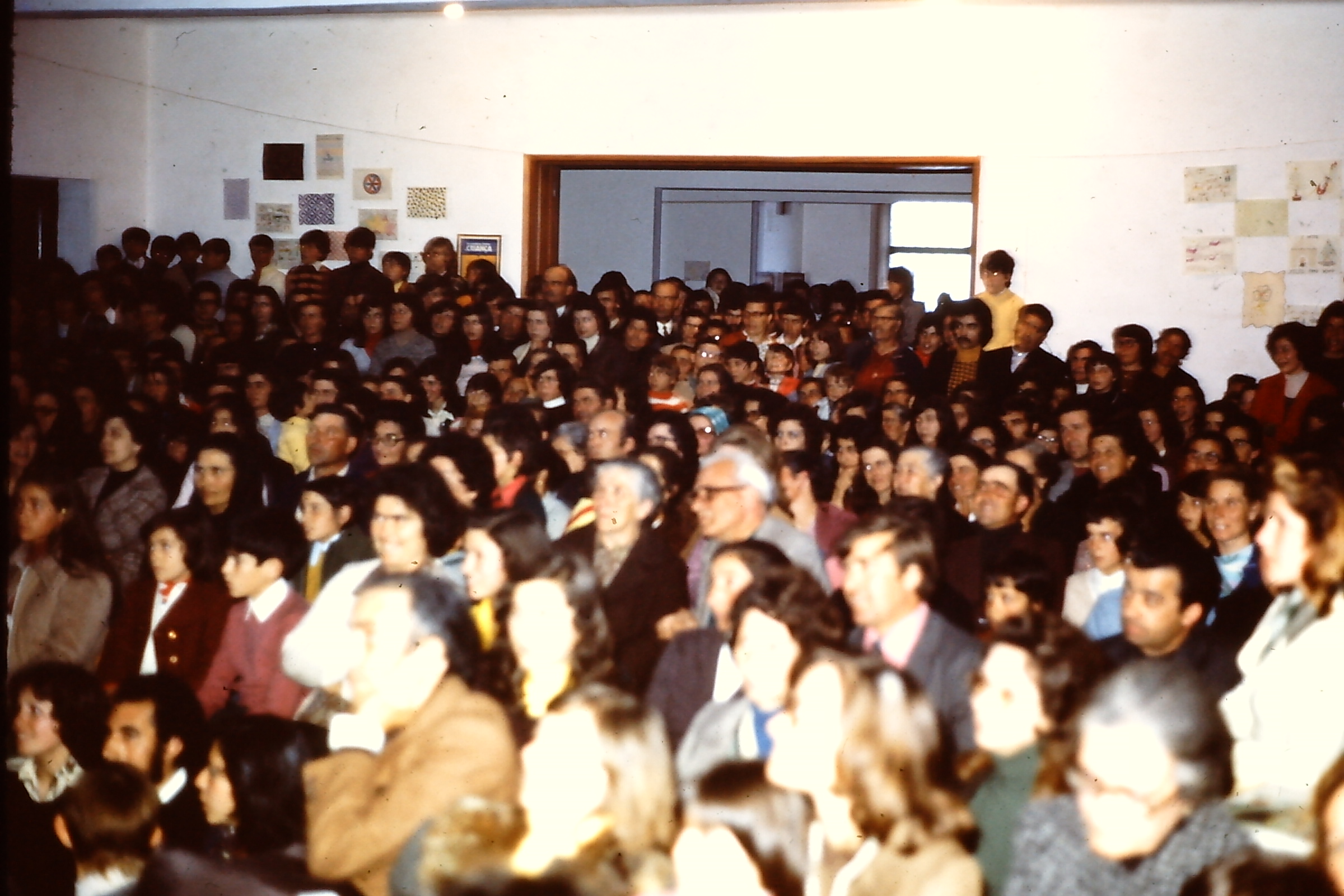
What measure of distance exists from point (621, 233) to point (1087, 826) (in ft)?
32.2

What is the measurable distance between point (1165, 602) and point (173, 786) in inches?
Result: 90.4

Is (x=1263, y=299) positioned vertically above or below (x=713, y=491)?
above

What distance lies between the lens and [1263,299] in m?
7.59

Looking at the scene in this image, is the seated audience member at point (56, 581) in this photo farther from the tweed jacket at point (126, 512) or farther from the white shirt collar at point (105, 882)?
the white shirt collar at point (105, 882)

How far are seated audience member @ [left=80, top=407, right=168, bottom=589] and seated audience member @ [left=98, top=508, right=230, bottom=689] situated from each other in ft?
2.21

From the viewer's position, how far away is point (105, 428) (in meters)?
5.03

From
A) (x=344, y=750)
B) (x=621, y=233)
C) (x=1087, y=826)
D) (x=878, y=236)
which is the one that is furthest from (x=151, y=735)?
(x=878, y=236)

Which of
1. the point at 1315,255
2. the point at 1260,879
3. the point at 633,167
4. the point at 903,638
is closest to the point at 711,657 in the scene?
the point at 903,638

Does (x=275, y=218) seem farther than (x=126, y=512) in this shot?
Yes

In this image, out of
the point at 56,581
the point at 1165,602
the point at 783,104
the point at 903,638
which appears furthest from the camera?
the point at 783,104

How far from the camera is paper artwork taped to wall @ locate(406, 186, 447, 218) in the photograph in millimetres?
8852

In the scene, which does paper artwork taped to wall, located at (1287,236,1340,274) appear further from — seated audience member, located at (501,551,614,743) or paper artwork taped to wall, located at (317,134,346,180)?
seated audience member, located at (501,551,614,743)

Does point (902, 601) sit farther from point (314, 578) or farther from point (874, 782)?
point (314, 578)

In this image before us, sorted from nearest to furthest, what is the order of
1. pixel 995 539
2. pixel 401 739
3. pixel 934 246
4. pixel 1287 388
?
pixel 401 739 < pixel 995 539 < pixel 1287 388 < pixel 934 246
